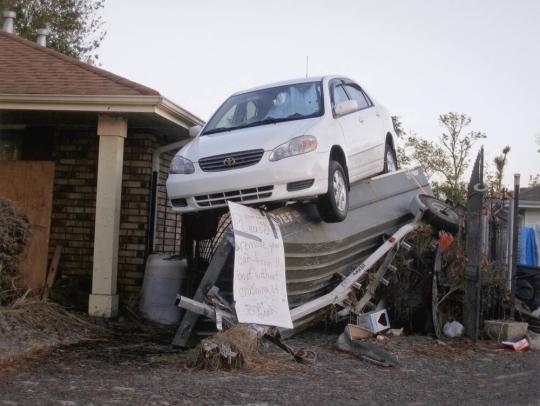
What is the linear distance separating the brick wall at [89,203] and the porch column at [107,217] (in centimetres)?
56

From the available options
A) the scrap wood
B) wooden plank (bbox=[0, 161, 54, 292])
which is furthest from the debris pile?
the scrap wood

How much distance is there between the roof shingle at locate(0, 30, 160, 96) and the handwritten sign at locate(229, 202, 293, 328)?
2.75 m

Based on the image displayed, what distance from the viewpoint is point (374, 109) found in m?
9.83

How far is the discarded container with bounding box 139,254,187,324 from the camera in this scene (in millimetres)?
8656

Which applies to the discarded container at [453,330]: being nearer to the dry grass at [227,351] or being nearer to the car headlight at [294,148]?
the car headlight at [294,148]

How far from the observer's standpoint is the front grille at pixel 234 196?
709 centimetres

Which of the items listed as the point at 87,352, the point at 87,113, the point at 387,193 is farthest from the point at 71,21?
the point at 87,352

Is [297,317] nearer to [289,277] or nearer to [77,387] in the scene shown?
[289,277]

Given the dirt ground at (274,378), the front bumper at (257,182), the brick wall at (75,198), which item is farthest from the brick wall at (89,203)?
the front bumper at (257,182)

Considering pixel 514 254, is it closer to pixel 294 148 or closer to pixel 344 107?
pixel 344 107

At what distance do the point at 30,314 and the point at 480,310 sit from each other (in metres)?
5.41

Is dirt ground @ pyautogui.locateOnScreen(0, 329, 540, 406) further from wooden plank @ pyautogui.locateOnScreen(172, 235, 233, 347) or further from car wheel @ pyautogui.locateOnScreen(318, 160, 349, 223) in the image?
car wheel @ pyautogui.locateOnScreen(318, 160, 349, 223)

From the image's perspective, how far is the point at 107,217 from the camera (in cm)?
884

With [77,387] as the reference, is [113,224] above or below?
above
